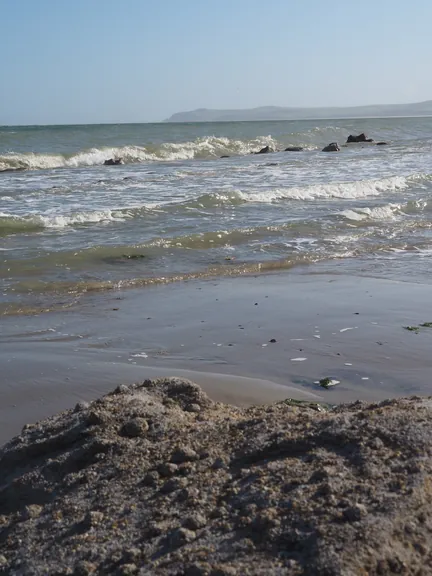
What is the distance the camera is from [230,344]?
5777 mm

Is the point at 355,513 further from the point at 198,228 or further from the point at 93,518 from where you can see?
the point at 198,228

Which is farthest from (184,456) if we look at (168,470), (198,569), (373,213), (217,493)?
(373,213)

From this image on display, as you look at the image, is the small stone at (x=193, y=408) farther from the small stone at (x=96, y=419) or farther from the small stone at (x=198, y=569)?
the small stone at (x=198, y=569)

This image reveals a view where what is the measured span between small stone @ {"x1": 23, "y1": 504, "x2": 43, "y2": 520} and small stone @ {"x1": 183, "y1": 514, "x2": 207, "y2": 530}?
1.94ft

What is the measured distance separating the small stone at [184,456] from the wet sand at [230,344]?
146cm

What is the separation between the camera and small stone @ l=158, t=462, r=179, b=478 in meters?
2.69

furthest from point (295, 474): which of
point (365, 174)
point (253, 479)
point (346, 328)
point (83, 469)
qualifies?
point (365, 174)

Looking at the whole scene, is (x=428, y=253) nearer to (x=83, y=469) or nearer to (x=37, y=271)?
(x=37, y=271)

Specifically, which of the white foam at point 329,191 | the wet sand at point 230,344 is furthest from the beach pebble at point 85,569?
the white foam at point 329,191

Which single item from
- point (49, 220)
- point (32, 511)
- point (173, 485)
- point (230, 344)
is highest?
point (173, 485)

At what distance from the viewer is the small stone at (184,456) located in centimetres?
277

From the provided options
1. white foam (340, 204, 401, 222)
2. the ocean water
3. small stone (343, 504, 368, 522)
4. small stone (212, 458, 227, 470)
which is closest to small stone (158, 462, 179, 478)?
small stone (212, 458, 227, 470)

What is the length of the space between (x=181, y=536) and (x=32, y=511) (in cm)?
65

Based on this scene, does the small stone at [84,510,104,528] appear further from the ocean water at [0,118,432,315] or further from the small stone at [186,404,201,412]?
the ocean water at [0,118,432,315]
